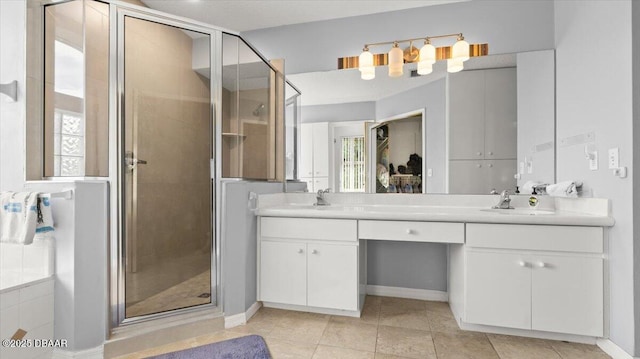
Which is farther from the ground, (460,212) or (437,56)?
(437,56)

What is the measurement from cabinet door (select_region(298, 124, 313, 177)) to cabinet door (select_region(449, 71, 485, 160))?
118cm

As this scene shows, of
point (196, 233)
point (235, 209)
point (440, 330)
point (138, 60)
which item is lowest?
point (440, 330)

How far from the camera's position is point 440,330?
72.9 inches

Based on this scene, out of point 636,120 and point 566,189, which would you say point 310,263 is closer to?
point 566,189

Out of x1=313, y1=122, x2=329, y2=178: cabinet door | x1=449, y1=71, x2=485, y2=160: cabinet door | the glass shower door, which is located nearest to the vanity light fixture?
x1=449, y1=71, x2=485, y2=160: cabinet door

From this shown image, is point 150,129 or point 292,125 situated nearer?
point 150,129

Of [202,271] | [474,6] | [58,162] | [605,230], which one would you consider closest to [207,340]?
[202,271]

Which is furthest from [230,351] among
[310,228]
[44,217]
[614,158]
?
[614,158]

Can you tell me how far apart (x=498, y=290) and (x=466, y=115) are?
1.29 metres

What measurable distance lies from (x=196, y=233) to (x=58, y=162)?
908 millimetres

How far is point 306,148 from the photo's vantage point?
2564mm

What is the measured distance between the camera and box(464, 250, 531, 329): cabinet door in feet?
5.48

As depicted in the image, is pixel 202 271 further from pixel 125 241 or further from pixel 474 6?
pixel 474 6

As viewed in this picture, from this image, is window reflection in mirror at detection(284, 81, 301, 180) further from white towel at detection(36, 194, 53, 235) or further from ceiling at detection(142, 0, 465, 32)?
white towel at detection(36, 194, 53, 235)
